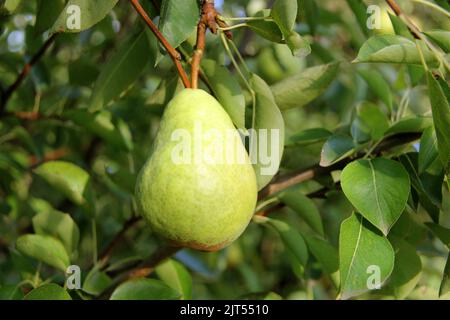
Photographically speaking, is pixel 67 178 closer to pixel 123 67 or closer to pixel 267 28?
pixel 123 67

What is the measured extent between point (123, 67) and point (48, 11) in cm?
15

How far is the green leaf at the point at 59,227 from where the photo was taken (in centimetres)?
118

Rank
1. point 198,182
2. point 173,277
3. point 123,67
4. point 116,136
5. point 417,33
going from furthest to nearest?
point 116,136, point 173,277, point 123,67, point 417,33, point 198,182

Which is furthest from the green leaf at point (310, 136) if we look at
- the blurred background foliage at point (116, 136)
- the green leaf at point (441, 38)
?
the green leaf at point (441, 38)

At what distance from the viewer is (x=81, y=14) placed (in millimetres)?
829

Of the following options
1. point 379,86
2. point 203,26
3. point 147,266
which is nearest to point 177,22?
point 203,26

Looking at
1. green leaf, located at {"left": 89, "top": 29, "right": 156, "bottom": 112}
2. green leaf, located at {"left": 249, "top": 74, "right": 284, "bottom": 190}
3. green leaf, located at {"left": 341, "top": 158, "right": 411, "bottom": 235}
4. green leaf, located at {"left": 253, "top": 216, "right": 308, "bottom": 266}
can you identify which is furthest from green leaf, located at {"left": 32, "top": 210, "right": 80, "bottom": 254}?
green leaf, located at {"left": 341, "top": 158, "right": 411, "bottom": 235}

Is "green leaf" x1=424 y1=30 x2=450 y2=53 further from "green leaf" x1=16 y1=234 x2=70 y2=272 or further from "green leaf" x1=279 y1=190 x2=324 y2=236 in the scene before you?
"green leaf" x1=16 y1=234 x2=70 y2=272

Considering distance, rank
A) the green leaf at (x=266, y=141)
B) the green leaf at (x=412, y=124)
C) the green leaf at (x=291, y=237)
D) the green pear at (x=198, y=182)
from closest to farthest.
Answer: the green pear at (x=198, y=182) < the green leaf at (x=266, y=141) < the green leaf at (x=412, y=124) < the green leaf at (x=291, y=237)

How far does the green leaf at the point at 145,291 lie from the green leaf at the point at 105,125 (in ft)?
1.26

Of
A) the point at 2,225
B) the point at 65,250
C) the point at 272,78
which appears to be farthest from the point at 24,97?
the point at 272,78

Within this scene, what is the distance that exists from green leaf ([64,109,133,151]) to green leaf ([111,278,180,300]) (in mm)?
383

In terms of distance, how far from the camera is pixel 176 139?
786 millimetres

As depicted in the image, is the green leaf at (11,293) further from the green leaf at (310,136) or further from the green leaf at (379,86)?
the green leaf at (379,86)
